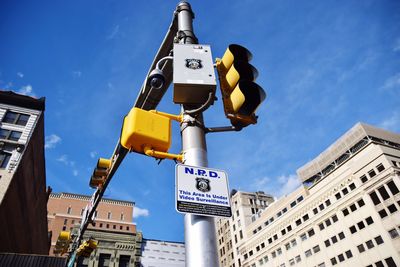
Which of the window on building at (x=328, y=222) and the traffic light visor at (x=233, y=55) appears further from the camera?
the window on building at (x=328, y=222)

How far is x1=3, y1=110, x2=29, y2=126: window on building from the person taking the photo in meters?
38.7

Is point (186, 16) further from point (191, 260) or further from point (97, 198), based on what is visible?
point (97, 198)

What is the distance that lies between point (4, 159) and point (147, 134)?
3815cm

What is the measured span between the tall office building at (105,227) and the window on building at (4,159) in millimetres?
22878

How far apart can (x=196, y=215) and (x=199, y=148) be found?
79cm

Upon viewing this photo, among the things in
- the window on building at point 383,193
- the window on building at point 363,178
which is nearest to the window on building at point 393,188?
the window on building at point 383,193

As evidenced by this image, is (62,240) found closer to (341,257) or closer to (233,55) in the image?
(233,55)

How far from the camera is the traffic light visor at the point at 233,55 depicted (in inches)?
144

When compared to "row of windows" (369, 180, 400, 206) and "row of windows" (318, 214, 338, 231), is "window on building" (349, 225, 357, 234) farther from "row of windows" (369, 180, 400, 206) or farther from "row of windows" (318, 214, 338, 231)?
"row of windows" (369, 180, 400, 206)

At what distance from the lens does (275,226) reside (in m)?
62.5

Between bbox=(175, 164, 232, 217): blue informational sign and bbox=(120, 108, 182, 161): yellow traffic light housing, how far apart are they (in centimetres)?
38

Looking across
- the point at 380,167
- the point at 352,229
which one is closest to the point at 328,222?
the point at 352,229

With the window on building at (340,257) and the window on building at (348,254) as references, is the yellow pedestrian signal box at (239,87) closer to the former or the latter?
the window on building at (348,254)

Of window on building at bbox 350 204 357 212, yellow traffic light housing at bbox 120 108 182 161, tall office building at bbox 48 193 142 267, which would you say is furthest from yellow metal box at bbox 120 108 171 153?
tall office building at bbox 48 193 142 267
